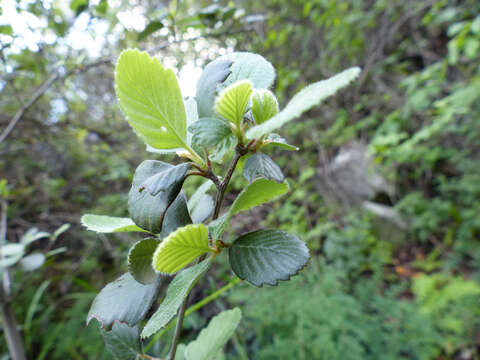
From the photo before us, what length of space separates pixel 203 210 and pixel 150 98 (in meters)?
0.15

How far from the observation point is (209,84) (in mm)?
250

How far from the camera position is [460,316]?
5.14ft

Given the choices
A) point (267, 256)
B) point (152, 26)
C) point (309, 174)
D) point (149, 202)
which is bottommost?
point (309, 174)

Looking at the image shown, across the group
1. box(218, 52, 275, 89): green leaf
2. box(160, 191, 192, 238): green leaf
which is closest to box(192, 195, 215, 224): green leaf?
box(160, 191, 192, 238): green leaf

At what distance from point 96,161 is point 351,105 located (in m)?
2.63

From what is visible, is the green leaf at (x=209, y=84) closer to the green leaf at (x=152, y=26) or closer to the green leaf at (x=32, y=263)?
the green leaf at (x=152, y=26)

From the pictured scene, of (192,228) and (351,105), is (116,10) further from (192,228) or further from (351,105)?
(351,105)

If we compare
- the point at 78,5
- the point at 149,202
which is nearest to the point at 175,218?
A: the point at 149,202

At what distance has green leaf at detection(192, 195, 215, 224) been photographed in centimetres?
32

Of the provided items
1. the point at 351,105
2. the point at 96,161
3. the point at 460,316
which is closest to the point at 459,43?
the point at 351,105

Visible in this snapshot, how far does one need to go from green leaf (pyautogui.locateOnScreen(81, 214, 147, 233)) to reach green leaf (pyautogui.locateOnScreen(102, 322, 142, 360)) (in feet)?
0.52

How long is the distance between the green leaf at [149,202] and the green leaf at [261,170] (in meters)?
0.07

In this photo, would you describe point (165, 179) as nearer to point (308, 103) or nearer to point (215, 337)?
point (308, 103)

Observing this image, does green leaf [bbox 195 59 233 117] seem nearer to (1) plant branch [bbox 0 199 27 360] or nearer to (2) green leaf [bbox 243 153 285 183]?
(2) green leaf [bbox 243 153 285 183]
